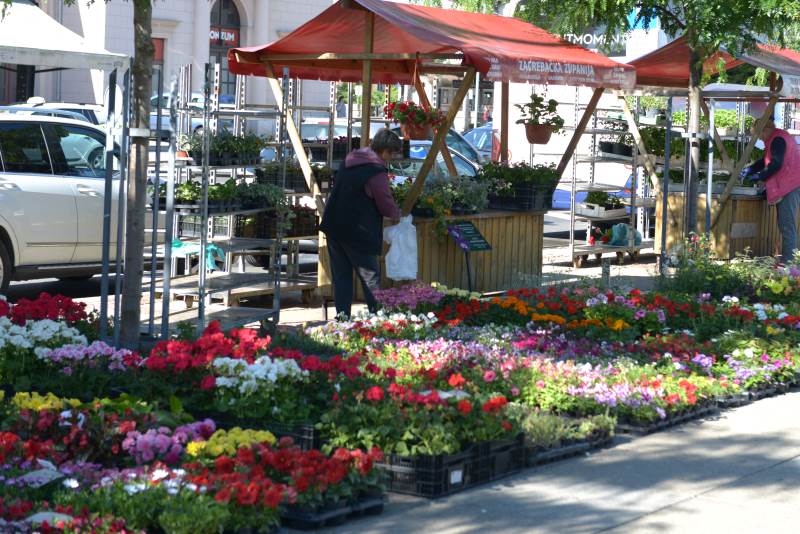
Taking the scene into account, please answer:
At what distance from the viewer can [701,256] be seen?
1308 centimetres

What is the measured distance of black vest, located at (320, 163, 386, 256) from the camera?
33.8 feet

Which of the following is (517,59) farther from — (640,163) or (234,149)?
(640,163)

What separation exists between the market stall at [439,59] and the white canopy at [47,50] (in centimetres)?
289

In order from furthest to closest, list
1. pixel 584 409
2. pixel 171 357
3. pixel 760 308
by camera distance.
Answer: pixel 760 308, pixel 584 409, pixel 171 357

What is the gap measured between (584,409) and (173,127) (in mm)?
3317

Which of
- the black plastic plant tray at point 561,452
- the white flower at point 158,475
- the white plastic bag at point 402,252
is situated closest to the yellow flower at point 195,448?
the white flower at point 158,475

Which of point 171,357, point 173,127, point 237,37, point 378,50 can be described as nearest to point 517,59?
point 378,50

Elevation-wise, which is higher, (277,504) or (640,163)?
(640,163)

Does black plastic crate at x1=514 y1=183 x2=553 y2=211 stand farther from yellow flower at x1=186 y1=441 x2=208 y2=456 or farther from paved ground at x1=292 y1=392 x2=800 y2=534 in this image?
yellow flower at x1=186 y1=441 x2=208 y2=456

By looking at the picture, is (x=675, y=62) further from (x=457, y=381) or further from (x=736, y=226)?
(x=457, y=381)

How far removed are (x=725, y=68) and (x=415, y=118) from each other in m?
5.01

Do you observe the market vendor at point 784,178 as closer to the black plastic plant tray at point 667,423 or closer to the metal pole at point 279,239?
the metal pole at point 279,239

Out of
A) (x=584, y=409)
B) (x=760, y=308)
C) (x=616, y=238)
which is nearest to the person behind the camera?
(x=584, y=409)

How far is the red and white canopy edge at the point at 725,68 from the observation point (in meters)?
15.2
